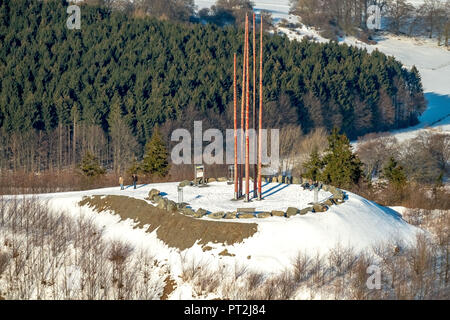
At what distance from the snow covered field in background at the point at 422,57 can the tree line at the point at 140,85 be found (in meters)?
4.19

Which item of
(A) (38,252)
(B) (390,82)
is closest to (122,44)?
(B) (390,82)

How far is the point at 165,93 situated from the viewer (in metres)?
95.3

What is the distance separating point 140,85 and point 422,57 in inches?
2839

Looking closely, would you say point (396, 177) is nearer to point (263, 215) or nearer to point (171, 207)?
point (263, 215)

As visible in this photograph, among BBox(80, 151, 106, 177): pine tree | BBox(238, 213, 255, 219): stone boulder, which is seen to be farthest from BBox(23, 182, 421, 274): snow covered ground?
BBox(80, 151, 106, 177): pine tree

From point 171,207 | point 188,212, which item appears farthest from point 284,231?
point 171,207

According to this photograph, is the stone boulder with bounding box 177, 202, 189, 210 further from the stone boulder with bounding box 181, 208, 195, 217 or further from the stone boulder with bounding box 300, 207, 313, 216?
the stone boulder with bounding box 300, 207, 313, 216

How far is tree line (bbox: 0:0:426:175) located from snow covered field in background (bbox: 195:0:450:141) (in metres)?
4.19

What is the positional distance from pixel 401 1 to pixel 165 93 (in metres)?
85.6

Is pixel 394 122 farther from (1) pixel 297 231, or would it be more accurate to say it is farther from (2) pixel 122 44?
(1) pixel 297 231

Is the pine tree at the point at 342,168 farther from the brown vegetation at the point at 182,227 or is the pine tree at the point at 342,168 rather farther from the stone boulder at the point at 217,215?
the stone boulder at the point at 217,215

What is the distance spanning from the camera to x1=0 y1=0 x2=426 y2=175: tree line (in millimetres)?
86375

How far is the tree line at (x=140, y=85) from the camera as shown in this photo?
86.4 metres

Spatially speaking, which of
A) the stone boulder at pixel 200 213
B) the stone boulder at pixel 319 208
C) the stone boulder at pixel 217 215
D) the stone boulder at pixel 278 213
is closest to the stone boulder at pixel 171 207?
the stone boulder at pixel 200 213
